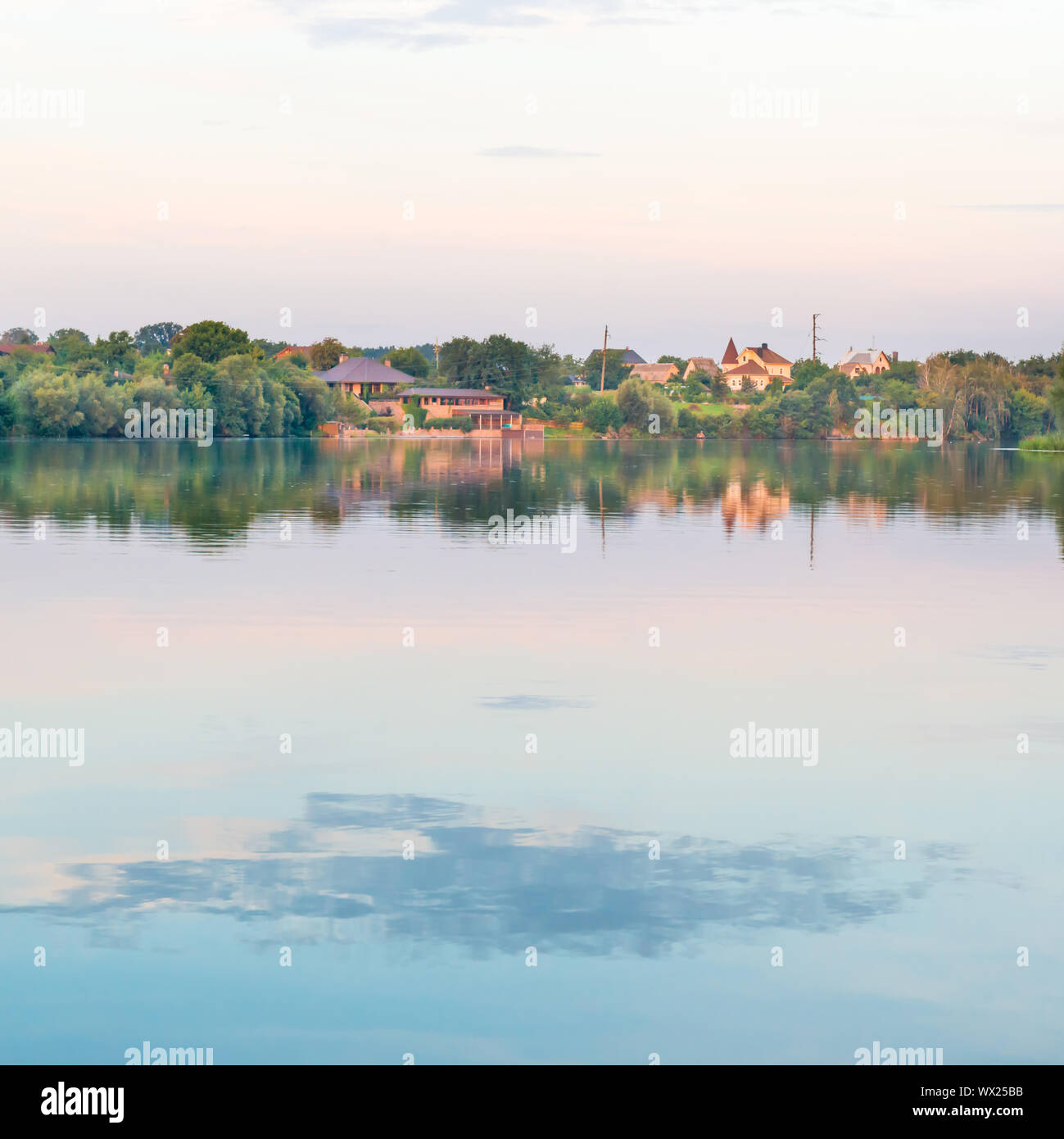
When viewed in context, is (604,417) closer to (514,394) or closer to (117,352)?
(514,394)

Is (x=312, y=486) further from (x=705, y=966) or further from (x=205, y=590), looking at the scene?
(x=705, y=966)

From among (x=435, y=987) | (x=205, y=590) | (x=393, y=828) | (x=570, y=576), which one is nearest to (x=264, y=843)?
(x=393, y=828)

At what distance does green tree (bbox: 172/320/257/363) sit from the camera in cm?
15900

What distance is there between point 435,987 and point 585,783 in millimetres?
4146

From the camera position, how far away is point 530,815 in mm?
10562

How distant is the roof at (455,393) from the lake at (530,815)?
6159 inches

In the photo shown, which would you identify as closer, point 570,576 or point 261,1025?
point 261,1025

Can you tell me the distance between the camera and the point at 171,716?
45.5ft
